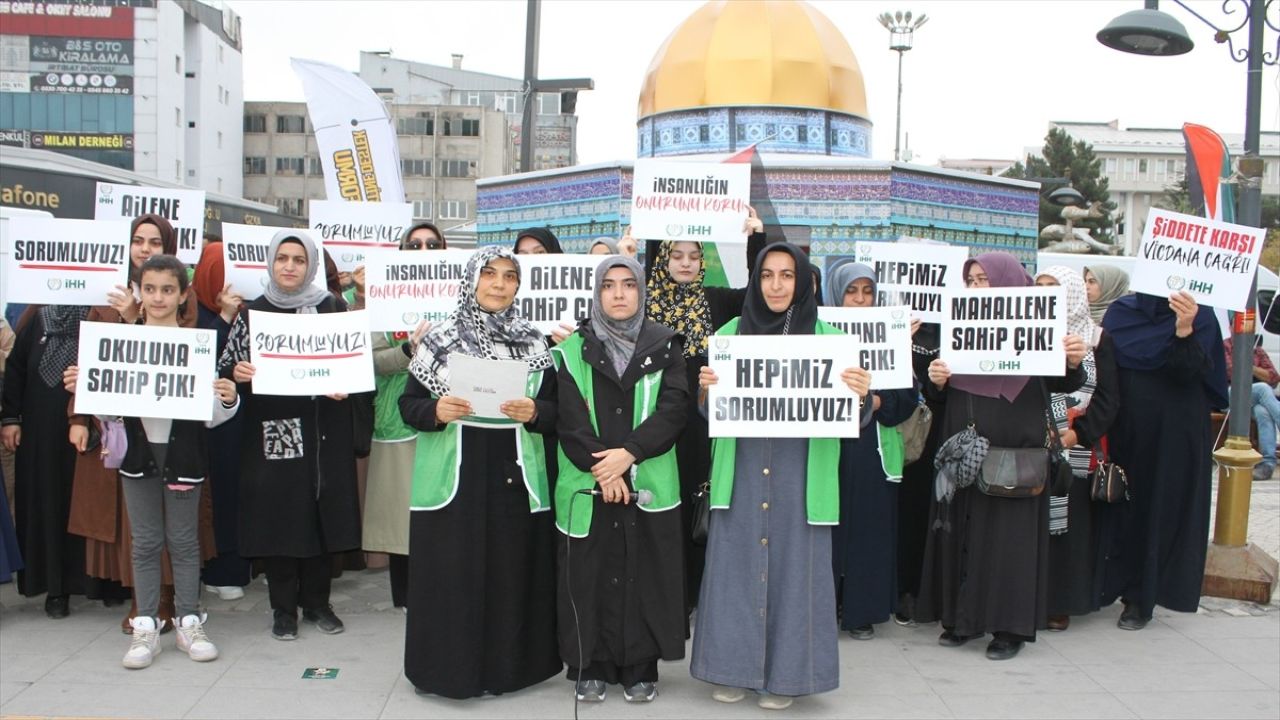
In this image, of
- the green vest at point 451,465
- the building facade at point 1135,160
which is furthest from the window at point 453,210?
→ the green vest at point 451,465

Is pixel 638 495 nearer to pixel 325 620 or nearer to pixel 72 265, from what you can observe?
pixel 325 620

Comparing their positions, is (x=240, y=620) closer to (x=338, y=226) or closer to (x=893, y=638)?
(x=338, y=226)

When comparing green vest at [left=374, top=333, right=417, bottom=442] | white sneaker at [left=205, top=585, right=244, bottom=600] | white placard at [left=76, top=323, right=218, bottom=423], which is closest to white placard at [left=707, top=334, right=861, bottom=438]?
green vest at [left=374, top=333, right=417, bottom=442]

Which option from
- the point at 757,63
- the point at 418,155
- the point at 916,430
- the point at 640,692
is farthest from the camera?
the point at 418,155

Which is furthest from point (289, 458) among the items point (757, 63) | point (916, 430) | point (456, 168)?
point (456, 168)

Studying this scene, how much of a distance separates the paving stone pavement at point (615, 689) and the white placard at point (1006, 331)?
1528mm

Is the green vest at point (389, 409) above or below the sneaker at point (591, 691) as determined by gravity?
above

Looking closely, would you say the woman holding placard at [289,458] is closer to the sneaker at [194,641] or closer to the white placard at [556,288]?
the sneaker at [194,641]

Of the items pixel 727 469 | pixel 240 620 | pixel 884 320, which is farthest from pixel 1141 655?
pixel 240 620

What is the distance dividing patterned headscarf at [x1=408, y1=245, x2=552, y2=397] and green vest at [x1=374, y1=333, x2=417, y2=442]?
4.69 ft

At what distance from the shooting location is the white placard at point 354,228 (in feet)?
23.5

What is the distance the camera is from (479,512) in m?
4.84

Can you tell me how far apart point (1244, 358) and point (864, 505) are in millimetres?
3045

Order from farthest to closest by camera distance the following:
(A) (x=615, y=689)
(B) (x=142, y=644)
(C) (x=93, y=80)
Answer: (C) (x=93, y=80), (B) (x=142, y=644), (A) (x=615, y=689)
